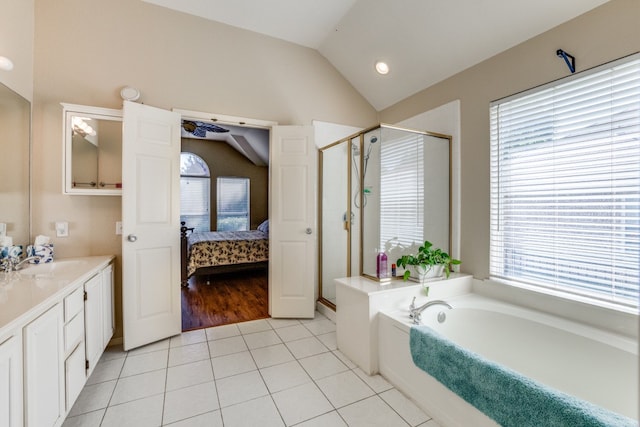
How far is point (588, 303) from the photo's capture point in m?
1.80

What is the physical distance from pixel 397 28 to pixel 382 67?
1.57 ft

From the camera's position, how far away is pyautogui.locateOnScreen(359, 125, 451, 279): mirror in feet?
8.64

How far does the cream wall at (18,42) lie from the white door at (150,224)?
68cm

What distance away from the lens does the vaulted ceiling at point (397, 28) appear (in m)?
2.04

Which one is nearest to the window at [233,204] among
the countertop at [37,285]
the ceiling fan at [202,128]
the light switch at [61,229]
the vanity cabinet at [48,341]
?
the ceiling fan at [202,128]

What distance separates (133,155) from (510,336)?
3.24 metres

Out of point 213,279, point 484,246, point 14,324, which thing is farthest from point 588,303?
point 213,279

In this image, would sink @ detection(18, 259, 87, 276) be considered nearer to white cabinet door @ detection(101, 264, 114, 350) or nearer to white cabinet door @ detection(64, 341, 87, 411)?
white cabinet door @ detection(101, 264, 114, 350)

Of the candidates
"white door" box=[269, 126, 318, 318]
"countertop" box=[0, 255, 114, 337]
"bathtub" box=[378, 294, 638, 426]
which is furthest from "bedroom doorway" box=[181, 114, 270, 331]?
"bathtub" box=[378, 294, 638, 426]

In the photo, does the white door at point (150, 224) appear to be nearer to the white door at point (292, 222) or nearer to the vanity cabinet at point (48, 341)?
the vanity cabinet at point (48, 341)

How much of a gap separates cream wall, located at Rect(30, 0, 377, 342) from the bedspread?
164 centimetres

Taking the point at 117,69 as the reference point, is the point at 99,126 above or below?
below

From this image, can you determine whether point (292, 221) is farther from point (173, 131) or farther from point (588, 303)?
point (588, 303)

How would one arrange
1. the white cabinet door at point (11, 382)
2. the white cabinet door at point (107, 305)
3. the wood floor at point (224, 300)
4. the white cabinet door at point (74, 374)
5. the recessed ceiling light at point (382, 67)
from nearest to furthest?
1. the white cabinet door at point (11, 382)
2. the white cabinet door at point (74, 374)
3. the white cabinet door at point (107, 305)
4. the recessed ceiling light at point (382, 67)
5. the wood floor at point (224, 300)
